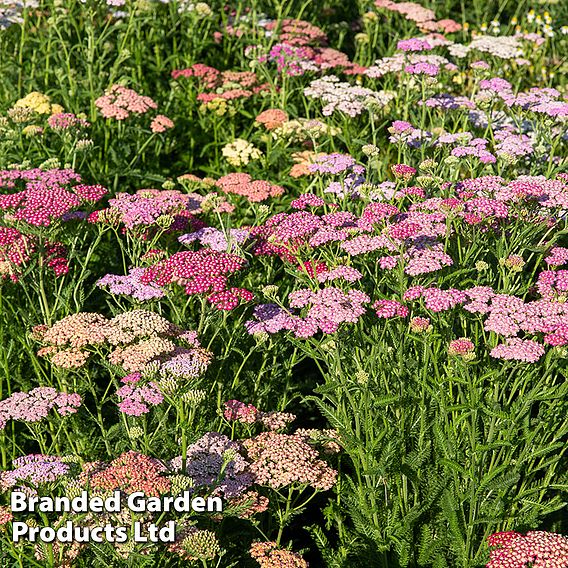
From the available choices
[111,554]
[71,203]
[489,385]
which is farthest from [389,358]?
[71,203]

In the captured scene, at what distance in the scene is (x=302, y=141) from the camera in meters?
7.22

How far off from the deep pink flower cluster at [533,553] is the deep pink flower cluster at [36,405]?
2.10 meters

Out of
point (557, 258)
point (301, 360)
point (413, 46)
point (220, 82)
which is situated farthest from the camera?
point (220, 82)

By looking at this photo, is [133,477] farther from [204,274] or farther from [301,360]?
[301,360]

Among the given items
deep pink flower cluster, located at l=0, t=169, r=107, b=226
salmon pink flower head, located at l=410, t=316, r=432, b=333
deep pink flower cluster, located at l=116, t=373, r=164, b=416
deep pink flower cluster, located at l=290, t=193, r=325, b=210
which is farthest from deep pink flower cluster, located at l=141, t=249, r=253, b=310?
salmon pink flower head, located at l=410, t=316, r=432, b=333

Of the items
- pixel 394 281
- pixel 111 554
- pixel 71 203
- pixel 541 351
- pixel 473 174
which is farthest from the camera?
pixel 473 174

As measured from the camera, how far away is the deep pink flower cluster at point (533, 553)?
3418mm

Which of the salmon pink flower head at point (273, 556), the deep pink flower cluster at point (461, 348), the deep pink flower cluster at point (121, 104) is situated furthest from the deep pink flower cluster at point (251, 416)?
the deep pink flower cluster at point (121, 104)

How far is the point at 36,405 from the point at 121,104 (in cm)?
306

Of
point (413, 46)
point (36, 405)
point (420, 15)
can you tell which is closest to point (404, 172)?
point (36, 405)

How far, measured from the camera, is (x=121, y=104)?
6.52 metres

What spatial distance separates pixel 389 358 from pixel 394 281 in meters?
0.44

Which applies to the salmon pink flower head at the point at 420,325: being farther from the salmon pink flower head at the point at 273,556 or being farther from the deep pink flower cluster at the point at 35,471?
the deep pink flower cluster at the point at 35,471

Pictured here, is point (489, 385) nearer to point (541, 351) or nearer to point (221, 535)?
point (541, 351)
